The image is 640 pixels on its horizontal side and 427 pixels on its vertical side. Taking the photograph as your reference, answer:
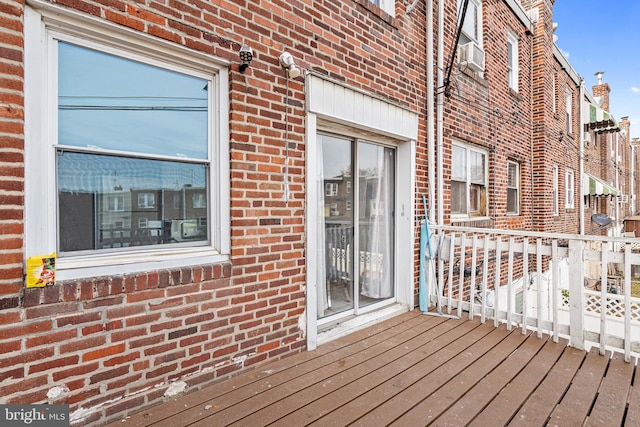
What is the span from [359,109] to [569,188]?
9.94 meters

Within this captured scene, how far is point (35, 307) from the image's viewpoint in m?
1.83

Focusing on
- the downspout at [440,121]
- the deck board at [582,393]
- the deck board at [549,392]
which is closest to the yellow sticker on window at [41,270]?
the deck board at [549,392]

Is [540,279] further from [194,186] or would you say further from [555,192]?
→ [555,192]

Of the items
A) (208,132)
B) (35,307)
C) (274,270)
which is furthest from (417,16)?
(35,307)

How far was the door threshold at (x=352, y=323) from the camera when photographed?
3.34 m

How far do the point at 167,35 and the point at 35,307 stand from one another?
1.87m

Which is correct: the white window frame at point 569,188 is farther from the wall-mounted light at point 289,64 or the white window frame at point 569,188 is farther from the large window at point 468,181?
the wall-mounted light at point 289,64

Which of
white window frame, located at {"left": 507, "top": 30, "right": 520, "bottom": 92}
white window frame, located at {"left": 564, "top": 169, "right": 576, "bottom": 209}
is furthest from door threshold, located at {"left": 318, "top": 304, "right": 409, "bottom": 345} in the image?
white window frame, located at {"left": 564, "top": 169, "right": 576, "bottom": 209}

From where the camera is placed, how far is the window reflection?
202cm

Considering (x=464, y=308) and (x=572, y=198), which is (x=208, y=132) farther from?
(x=572, y=198)

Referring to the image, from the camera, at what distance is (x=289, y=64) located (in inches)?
112

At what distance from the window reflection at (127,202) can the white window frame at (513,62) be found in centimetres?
750

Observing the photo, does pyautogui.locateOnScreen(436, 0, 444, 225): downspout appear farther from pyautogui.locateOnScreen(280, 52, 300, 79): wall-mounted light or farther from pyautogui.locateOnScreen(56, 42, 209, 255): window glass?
pyautogui.locateOnScreen(56, 42, 209, 255): window glass

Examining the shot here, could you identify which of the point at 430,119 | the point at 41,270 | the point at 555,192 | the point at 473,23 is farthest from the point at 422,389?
the point at 555,192
